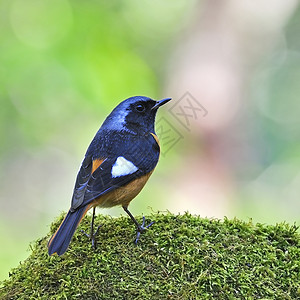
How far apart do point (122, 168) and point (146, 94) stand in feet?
16.6

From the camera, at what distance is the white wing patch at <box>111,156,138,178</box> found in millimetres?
3451

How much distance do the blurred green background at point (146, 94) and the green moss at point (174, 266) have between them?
4.25 m

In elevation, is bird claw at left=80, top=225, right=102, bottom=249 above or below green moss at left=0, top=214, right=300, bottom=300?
above

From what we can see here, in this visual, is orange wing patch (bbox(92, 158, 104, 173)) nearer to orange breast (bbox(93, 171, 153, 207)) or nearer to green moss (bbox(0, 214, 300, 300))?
orange breast (bbox(93, 171, 153, 207))

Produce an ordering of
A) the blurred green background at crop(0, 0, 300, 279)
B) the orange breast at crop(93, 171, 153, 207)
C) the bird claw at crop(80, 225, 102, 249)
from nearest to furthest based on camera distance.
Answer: the bird claw at crop(80, 225, 102, 249) < the orange breast at crop(93, 171, 153, 207) < the blurred green background at crop(0, 0, 300, 279)

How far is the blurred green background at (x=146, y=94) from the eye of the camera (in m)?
7.74

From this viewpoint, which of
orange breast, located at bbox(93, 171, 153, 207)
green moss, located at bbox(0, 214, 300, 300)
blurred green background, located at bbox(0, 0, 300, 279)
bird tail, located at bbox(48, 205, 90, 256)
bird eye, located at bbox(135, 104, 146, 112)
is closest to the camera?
green moss, located at bbox(0, 214, 300, 300)

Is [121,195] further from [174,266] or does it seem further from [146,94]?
[146,94]

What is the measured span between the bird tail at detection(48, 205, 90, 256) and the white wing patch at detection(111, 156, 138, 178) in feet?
1.25

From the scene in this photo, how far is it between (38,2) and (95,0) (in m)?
1.22

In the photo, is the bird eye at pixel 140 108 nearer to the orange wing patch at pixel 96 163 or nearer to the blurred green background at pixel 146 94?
the orange wing patch at pixel 96 163

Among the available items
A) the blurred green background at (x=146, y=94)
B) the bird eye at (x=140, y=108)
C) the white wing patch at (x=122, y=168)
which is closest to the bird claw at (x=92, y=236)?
the white wing patch at (x=122, y=168)

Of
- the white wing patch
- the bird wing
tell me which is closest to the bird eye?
the bird wing

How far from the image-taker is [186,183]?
26.2 feet
